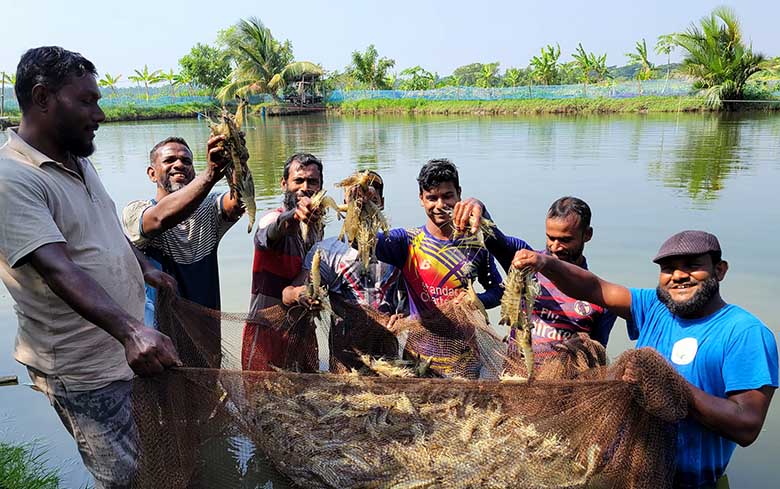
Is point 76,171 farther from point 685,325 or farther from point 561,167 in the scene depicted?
point 561,167

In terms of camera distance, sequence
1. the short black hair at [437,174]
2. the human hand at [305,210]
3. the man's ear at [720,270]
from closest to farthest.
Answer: the man's ear at [720,270] < the human hand at [305,210] < the short black hair at [437,174]

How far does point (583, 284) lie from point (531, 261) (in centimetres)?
37

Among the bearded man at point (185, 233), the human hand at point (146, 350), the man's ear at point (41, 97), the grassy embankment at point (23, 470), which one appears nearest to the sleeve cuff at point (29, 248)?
the human hand at point (146, 350)

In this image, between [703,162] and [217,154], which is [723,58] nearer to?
[703,162]

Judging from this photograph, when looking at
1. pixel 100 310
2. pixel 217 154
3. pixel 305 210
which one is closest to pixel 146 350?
pixel 100 310

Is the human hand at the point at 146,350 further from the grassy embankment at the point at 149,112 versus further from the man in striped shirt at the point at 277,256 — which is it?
the grassy embankment at the point at 149,112

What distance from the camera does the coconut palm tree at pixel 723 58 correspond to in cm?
3609

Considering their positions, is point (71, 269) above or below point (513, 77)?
below

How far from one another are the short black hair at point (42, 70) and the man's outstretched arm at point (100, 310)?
746 millimetres

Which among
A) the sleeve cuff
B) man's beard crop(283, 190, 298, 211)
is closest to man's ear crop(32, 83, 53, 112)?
the sleeve cuff

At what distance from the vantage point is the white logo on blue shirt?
277cm

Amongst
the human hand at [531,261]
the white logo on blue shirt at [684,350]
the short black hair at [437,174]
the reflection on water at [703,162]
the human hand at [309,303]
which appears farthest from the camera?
the reflection on water at [703,162]

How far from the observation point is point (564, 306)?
3.86m

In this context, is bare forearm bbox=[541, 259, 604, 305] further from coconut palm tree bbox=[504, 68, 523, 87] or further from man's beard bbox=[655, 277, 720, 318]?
coconut palm tree bbox=[504, 68, 523, 87]
